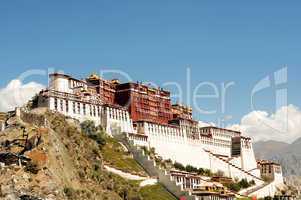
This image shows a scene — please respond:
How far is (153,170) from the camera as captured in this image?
125 meters

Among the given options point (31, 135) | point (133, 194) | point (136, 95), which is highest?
point (136, 95)

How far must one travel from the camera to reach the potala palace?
425 ft

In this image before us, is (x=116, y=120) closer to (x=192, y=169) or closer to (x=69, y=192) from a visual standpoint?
(x=192, y=169)

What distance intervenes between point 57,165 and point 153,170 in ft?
112

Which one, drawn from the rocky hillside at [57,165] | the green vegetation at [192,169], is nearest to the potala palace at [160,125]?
the green vegetation at [192,169]

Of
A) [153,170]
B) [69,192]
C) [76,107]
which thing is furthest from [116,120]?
[69,192]

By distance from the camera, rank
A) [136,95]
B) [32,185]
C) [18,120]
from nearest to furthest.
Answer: [32,185], [18,120], [136,95]

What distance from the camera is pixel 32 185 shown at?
3477 inches

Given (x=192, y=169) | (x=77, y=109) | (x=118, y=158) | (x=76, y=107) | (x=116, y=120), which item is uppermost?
(x=76, y=107)

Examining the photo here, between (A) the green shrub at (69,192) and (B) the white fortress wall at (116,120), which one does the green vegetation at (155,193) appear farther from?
(A) the green shrub at (69,192)

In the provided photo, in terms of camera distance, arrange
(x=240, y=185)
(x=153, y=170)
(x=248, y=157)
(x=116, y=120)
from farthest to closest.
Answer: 1. (x=248, y=157)
2. (x=240, y=185)
3. (x=116, y=120)
4. (x=153, y=170)

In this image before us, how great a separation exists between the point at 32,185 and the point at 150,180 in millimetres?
36717

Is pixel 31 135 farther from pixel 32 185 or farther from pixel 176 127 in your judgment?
pixel 176 127

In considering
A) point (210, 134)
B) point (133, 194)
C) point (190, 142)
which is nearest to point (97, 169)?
point (133, 194)
